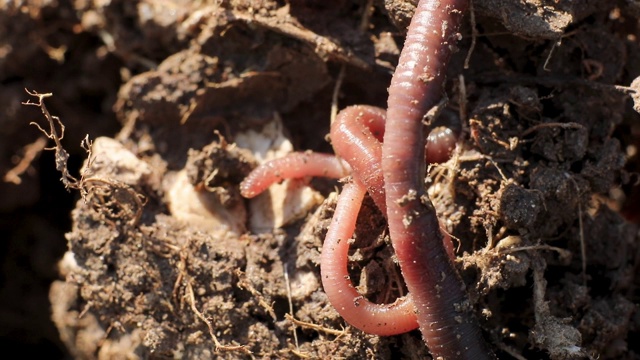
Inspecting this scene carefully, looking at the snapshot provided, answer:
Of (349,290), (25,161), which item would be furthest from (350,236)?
(25,161)

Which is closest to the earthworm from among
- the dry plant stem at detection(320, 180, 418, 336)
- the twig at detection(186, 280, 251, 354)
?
the dry plant stem at detection(320, 180, 418, 336)

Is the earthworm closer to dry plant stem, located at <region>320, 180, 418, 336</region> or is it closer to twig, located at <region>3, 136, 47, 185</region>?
dry plant stem, located at <region>320, 180, 418, 336</region>

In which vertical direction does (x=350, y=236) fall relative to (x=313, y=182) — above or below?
below

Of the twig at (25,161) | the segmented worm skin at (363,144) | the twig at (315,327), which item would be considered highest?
the twig at (25,161)

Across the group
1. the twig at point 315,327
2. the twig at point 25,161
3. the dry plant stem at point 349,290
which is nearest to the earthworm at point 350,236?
the dry plant stem at point 349,290

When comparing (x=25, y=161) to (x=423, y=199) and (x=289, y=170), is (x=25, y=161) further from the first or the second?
(x=423, y=199)

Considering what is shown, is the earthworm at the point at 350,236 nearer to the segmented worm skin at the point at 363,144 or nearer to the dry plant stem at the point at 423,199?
the segmented worm skin at the point at 363,144

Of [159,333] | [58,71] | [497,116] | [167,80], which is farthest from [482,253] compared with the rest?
[58,71]

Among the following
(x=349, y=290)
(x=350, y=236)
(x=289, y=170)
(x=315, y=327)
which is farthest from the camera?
(x=289, y=170)
